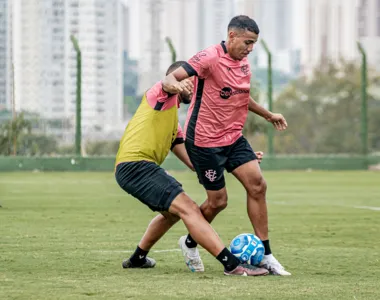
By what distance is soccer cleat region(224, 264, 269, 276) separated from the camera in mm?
8508

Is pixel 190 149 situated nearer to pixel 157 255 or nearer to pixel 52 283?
pixel 157 255

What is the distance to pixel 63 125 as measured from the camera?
31.8 meters

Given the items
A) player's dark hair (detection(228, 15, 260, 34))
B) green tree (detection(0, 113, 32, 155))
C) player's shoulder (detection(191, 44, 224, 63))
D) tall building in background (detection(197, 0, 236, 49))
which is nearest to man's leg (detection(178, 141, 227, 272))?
player's shoulder (detection(191, 44, 224, 63))

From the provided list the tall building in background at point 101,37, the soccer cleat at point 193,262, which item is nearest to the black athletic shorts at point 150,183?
the soccer cleat at point 193,262

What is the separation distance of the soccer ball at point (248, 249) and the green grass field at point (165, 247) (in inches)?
9.6

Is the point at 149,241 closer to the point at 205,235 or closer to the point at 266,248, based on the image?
the point at 205,235

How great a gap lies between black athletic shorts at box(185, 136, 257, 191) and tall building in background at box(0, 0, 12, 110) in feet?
74.4

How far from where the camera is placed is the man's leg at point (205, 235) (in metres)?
8.50

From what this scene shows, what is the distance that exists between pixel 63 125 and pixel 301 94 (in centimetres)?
4886

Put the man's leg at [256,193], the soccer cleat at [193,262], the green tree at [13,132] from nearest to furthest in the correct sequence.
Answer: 1. the soccer cleat at [193,262]
2. the man's leg at [256,193]
3. the green tree at [13,132]

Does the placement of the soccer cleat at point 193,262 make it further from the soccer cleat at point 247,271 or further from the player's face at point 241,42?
the player's face at point 241,42

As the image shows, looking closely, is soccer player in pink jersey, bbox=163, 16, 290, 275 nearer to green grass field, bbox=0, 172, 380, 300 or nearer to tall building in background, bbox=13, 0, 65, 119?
green grass field, bbox=0, 172, 380, 300

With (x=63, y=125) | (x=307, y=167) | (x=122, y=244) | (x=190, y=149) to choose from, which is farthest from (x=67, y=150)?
(x=190, y=149)

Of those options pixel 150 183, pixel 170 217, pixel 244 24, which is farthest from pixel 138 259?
pixel 244 24
